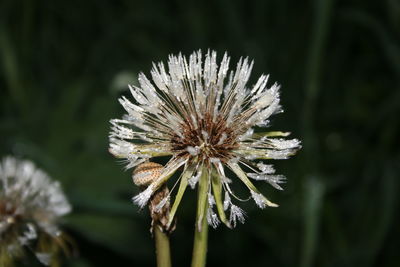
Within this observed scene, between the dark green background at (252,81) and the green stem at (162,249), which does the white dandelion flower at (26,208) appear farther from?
the dark green background at (252,81)

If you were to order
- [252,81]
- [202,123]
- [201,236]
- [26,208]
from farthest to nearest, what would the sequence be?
[252,81], [26,208], [202,123], [201,236]

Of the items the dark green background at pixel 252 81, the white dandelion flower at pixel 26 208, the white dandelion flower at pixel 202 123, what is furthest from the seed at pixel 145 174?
the dark green background at pixel 252 81

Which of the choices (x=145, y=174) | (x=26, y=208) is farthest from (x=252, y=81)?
(x=145, y=174)

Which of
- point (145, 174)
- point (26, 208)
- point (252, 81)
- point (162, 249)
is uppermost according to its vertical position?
point (252, 81)


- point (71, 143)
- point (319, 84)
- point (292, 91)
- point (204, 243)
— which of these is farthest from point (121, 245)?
point (204, 243)

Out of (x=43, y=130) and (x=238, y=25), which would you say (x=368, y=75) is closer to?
(x=238, y=25)

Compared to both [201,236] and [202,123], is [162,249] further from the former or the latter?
[202,123]
